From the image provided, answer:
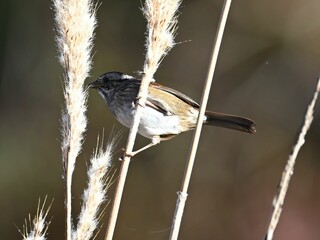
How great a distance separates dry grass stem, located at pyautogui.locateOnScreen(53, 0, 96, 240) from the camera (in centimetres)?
205

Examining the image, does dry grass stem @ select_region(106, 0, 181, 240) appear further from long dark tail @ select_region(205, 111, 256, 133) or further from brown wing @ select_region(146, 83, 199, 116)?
brown wing @ select_region(146, 83, 199, 116)

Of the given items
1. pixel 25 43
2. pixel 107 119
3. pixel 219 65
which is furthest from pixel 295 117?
pixel 25 43

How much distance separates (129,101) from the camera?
11.1ft

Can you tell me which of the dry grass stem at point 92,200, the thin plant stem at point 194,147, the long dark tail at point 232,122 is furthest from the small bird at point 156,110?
the dry grass stem at point 92,200

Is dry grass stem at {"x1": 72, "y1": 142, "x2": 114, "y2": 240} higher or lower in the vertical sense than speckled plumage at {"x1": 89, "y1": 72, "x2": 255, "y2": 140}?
lower

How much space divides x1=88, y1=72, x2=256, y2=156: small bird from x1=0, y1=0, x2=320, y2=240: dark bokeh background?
2148 mm

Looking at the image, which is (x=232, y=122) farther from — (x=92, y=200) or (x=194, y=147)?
(x=92, y=200)

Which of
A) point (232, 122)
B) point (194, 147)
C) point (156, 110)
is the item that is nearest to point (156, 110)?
point (156, 110)

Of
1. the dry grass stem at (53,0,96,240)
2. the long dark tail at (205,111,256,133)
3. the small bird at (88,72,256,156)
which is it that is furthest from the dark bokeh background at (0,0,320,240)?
the dry grass stem at (53,0,96,240)

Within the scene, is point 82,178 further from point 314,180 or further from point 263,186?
point 314,180

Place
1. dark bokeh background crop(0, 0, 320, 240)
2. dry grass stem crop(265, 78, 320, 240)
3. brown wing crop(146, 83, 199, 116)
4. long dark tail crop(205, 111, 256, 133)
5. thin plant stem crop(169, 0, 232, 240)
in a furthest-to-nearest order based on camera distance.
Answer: dark bokeh background crop(0, 0, 320, 240) < brown wing crop(146, 83, 199, 116) < long dark tail crop(205, 111, 256, 133) < thin plant stem crop(169, 0, 232, 240) < dry grass stem crop(265, 78, 320, 240)

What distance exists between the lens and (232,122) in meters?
3.33

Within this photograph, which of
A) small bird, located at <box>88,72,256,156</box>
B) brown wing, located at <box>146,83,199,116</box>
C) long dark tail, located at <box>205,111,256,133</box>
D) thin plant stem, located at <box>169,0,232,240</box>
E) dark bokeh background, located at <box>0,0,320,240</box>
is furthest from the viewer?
dark bokeh background, located at <box>0,0,320,240</box>

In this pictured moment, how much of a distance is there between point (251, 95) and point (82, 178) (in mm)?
1712
